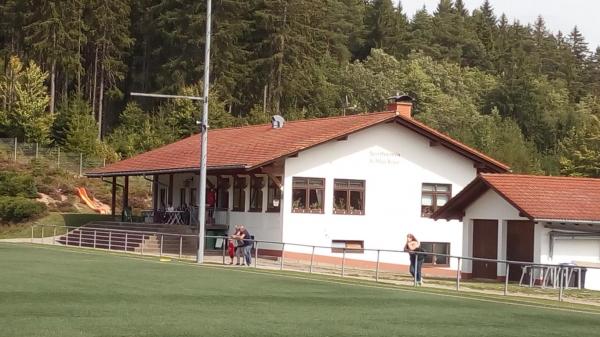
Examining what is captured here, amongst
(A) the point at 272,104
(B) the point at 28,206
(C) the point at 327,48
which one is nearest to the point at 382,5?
(C) the point at 327,48

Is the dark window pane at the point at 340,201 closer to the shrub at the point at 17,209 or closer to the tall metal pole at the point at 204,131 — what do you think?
the tall metal pole at the point at 204,131

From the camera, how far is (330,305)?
21.0 metres

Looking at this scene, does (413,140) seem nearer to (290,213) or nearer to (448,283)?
(290,213)

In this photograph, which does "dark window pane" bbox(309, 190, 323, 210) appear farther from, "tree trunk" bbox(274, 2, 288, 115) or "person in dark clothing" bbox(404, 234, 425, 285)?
"tree trunk" bbox(274, 2, 288, 115)

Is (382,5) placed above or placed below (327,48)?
above

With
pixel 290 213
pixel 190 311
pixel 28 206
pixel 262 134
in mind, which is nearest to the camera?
pixel 190 311

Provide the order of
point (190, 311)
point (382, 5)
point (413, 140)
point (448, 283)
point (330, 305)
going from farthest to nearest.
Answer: point (382, 5), point (413, 140), point (448, 283), point (330, 305), point (190, 311)

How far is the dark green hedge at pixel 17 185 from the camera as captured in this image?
206ft

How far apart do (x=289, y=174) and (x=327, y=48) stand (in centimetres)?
6545

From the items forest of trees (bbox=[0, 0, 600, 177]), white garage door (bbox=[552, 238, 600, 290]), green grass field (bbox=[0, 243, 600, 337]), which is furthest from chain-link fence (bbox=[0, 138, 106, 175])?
white garage door (bbox=[552, 238, 600, 290])

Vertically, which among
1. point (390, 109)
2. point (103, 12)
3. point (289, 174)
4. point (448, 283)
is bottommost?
point (448, 283)

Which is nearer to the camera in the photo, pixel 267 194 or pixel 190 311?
pixel 190 311

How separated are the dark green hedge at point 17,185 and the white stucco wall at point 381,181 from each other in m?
24.0

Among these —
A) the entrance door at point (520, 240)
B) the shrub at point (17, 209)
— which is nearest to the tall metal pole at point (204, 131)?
the entrance door at point (520, 240)
